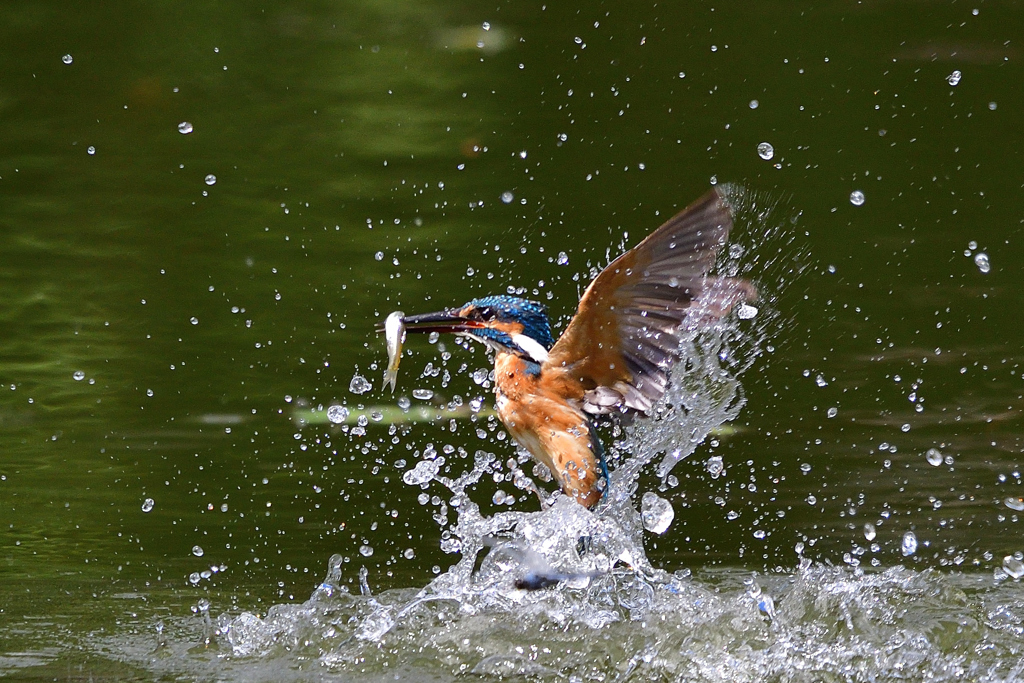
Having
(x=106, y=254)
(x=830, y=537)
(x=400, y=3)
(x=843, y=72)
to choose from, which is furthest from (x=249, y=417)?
(x=843, y=72)

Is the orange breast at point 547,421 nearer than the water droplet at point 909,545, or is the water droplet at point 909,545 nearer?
the orange breast at point 547,421

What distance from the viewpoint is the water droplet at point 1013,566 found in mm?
3830

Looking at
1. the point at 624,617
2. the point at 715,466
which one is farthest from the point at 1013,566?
the point at 624,617

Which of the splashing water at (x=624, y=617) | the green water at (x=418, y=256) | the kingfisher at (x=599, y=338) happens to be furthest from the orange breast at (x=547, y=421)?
the green water at (x=418, y=256)

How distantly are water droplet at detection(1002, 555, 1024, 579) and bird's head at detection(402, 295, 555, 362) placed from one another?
4.90 feet

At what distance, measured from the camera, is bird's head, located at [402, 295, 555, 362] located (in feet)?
11.9

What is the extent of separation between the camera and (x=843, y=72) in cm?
696

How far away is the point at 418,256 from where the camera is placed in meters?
5.97

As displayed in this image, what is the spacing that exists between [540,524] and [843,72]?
13.7 ft

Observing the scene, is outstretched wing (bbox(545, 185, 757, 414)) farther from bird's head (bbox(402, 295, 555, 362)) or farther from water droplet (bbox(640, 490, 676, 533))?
water droplet (bbox(640, 490, 676, 533))

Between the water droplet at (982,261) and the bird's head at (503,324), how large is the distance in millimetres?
3039

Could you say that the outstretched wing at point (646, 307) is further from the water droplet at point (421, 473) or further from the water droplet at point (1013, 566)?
the water droplet at point (1013, 566)

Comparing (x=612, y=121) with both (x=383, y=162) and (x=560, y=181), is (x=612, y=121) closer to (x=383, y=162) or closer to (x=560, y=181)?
(x=560, y=181)

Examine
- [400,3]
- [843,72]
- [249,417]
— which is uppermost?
[400,3]
